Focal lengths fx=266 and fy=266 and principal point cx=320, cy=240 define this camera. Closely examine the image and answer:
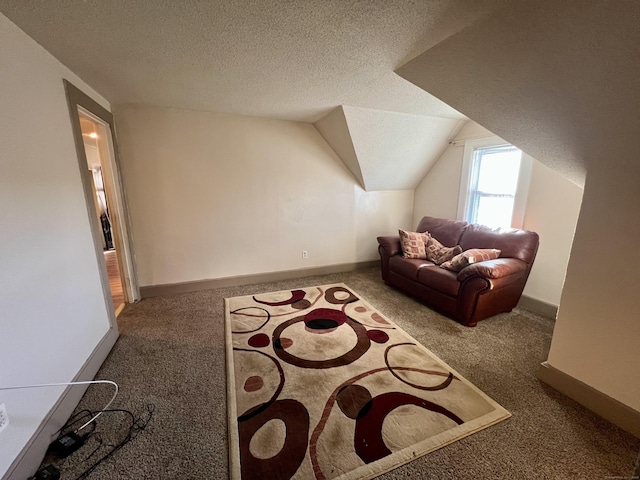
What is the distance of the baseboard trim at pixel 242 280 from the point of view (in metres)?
3.32

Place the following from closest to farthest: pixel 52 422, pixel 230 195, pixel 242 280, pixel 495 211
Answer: pixel 52 422 → pixel 495 211 → pixel 230 195 → pixel 242 280

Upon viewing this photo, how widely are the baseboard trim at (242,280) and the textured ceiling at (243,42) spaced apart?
216 centimetres

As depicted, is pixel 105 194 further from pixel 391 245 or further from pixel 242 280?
pixel 391 245

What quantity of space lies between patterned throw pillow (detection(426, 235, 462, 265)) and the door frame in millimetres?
3384

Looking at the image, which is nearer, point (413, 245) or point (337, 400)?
point (337, 400)

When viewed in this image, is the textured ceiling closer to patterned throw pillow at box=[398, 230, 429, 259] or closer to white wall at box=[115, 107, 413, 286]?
white wall at box=[115, 107, 413, 286]

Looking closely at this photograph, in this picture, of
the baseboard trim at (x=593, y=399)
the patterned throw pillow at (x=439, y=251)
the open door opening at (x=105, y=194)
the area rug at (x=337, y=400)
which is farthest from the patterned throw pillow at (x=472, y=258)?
the open door opening at (x=105, y=194)

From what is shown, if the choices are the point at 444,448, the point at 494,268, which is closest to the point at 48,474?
the point at 444,448

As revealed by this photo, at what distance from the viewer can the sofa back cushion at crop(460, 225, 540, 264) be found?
2.68m

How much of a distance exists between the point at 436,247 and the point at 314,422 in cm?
249

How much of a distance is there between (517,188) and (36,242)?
13.5ft

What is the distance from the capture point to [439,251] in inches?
128

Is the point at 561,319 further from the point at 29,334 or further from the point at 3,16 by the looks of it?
the point at 3,16

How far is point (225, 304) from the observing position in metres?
3.08
